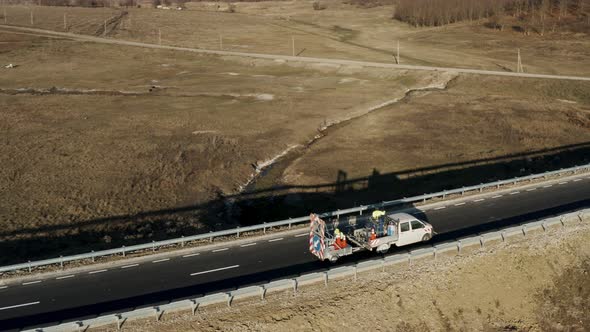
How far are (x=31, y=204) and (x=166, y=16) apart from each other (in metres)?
163

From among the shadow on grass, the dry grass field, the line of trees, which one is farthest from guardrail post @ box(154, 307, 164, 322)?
the line of trees

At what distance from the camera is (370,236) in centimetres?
2666

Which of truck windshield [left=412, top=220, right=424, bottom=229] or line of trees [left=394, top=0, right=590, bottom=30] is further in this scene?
line of trees [left=394, top=0, right=590, bottom=30]

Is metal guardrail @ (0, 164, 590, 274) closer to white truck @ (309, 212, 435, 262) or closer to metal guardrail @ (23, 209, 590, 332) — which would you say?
white truck @ (309, 212, 435, 262)

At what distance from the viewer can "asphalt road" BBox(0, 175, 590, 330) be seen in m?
22.8

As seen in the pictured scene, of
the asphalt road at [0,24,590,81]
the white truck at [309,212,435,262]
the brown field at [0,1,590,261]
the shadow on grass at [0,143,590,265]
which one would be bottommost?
the shadow on grass at [0,143,590,265]

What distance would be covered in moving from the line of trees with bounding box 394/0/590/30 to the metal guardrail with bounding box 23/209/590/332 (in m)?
137

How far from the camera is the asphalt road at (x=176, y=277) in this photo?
74.9 feet

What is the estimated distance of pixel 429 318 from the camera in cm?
2347

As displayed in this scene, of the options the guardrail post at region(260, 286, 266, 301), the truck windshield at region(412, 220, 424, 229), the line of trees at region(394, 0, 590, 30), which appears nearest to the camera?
the guardrail post at region(260, 286, 266, 301)

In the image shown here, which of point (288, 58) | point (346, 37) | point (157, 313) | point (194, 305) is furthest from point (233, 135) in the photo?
point (346, 37)

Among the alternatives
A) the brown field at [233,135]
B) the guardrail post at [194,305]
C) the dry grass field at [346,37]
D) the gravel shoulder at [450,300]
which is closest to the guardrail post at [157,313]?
the gravel shoulder at [450,300]

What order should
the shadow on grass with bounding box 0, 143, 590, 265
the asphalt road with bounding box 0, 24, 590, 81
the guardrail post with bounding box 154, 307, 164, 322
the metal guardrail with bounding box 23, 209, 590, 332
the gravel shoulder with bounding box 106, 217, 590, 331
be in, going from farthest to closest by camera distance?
the asphalt road with bounding box 0, 24, 590, 81
the shadow on grass with bounding box 0, 143, 590, 265
the gravel shoulder with bounding box 106, 217, 590, 331
the guardrail post with bounding box 154, 307, 164, 322
the metal guardrail with bounding box 23, 209, 590, 332

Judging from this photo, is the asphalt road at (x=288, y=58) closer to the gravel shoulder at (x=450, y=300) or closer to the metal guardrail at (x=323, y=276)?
the metal guardrail at (x=323, y=276)
